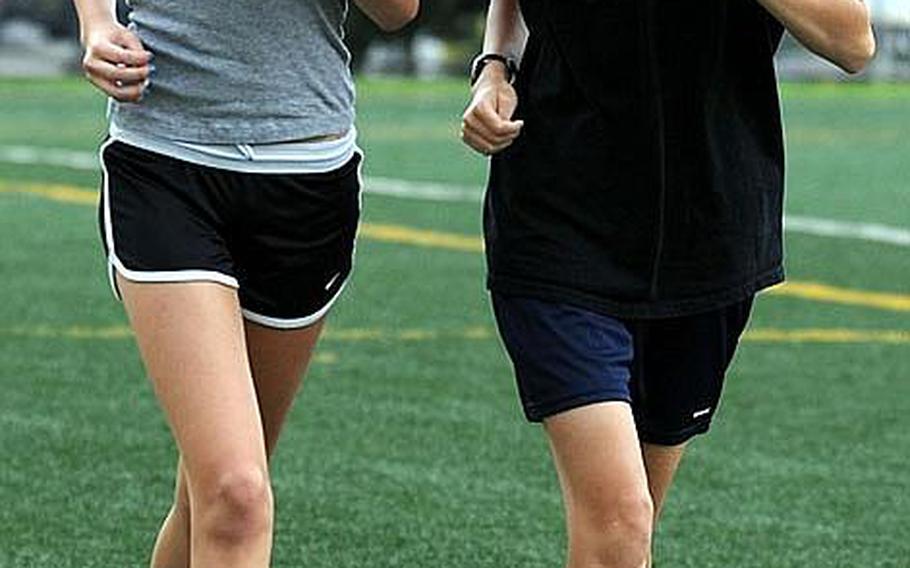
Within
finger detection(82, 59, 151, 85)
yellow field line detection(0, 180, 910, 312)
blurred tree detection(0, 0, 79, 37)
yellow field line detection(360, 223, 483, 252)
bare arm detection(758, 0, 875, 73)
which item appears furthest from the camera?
blurred tree detection(0, 0, 79, 37)

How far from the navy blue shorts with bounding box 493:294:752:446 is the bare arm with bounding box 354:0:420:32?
0.53 m

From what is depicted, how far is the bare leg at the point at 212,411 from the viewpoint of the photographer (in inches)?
190

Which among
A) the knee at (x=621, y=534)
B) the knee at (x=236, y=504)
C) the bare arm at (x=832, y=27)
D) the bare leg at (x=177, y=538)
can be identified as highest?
the bare arm at (x=832, y=27)

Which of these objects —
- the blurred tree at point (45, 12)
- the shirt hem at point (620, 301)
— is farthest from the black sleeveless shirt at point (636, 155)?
the blurred tree at point (45, 12)

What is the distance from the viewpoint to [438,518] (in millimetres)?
7383

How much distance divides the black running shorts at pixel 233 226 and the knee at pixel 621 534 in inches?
31.5

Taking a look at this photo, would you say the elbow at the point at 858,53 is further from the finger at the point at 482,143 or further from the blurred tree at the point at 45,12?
the blurred tree at the point at 45,12

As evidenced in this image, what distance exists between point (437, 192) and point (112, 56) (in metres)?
15.7

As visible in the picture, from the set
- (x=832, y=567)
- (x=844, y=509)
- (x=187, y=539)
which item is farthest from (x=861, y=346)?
(x=187, y=539)

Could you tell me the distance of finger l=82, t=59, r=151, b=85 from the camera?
15.8ft

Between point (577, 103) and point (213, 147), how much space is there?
670mm

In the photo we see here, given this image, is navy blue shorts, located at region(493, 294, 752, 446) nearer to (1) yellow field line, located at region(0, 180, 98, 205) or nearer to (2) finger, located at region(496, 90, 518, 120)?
(2) finger, located at region(496, 90, 518, 120)

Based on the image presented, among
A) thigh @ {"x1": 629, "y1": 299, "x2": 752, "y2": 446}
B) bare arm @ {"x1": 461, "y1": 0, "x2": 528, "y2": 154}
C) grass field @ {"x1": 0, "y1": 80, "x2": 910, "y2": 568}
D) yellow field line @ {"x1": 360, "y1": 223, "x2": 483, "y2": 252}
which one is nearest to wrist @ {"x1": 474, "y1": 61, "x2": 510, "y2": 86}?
bare arm @ {"x1": 461, "y1": 0, "x2": 528, "y2": 154}

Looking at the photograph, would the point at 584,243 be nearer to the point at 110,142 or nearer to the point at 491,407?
the point at 110,142
